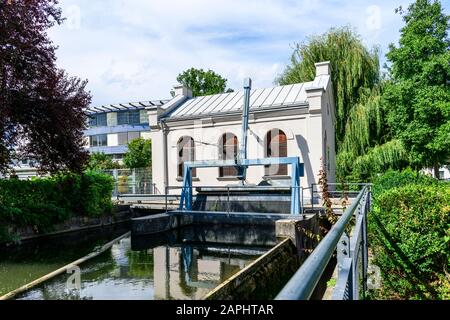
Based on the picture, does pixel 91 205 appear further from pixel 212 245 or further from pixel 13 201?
pixel 212 245

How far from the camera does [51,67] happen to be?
37.6 feet

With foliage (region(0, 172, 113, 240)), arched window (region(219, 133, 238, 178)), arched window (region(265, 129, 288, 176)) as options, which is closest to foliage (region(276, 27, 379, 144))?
arched window (region(265, 129, 288, 176))

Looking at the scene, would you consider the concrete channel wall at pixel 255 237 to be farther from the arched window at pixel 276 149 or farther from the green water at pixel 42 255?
the arched window at pixel 276 149

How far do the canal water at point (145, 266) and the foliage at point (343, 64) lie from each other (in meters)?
12.3

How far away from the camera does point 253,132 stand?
1775 centimetres

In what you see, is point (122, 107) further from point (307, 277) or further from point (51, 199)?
point (307, 277)

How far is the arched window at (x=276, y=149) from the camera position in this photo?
56.5 ft

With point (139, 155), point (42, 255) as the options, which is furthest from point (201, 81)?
point (42, 255)

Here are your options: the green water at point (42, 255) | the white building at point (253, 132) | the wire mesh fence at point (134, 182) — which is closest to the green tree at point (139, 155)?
the wire mesh fence at point (134, 182)

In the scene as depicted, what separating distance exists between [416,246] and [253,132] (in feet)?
41.2

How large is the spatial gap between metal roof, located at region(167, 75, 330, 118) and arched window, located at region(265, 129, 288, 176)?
1298mm

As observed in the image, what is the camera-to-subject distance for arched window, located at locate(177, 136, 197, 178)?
754 inches

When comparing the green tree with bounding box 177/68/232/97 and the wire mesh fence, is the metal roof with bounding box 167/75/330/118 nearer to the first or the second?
the wire mesh fence

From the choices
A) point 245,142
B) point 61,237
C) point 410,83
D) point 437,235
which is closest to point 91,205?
point 61,237
